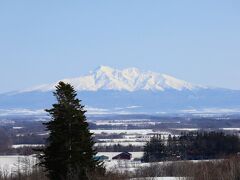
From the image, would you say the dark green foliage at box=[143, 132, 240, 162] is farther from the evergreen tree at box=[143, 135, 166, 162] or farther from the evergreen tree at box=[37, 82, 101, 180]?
the evergreen tree at box=[37, 82, 101, 180]

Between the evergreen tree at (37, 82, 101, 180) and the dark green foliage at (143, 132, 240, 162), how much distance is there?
47.4 m

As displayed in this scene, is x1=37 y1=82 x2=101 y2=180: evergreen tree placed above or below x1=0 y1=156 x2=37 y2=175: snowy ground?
above

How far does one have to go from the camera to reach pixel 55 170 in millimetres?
21734

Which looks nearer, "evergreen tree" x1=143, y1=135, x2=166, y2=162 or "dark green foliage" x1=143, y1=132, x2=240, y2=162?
"dark green foliage" x1=143, y1=132, x2=240, y2=162

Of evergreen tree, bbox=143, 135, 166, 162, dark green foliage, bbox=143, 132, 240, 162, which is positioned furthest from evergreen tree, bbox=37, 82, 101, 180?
evergreen tree, bbox=143, 135, 166, 162

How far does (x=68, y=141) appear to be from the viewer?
2134cm

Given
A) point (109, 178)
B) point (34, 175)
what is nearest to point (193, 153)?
point (34, 175)

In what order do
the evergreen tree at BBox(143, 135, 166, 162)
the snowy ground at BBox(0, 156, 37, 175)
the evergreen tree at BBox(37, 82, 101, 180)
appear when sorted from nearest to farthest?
the evergreen tree at BBox(37, 82, 101, 180), the snowy ground at BBox(0, 156, 37, 175), the evergreen tree at BBox(143, 135, 166, 162)

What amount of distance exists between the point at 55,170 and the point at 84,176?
1.05 metres

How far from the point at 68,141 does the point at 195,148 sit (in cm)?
5227

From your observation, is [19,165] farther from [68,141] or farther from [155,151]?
[68,141]

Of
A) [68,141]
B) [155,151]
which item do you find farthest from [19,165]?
[68,141]

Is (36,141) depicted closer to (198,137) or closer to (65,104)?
(198,137)

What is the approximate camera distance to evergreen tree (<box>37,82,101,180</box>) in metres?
21.3
